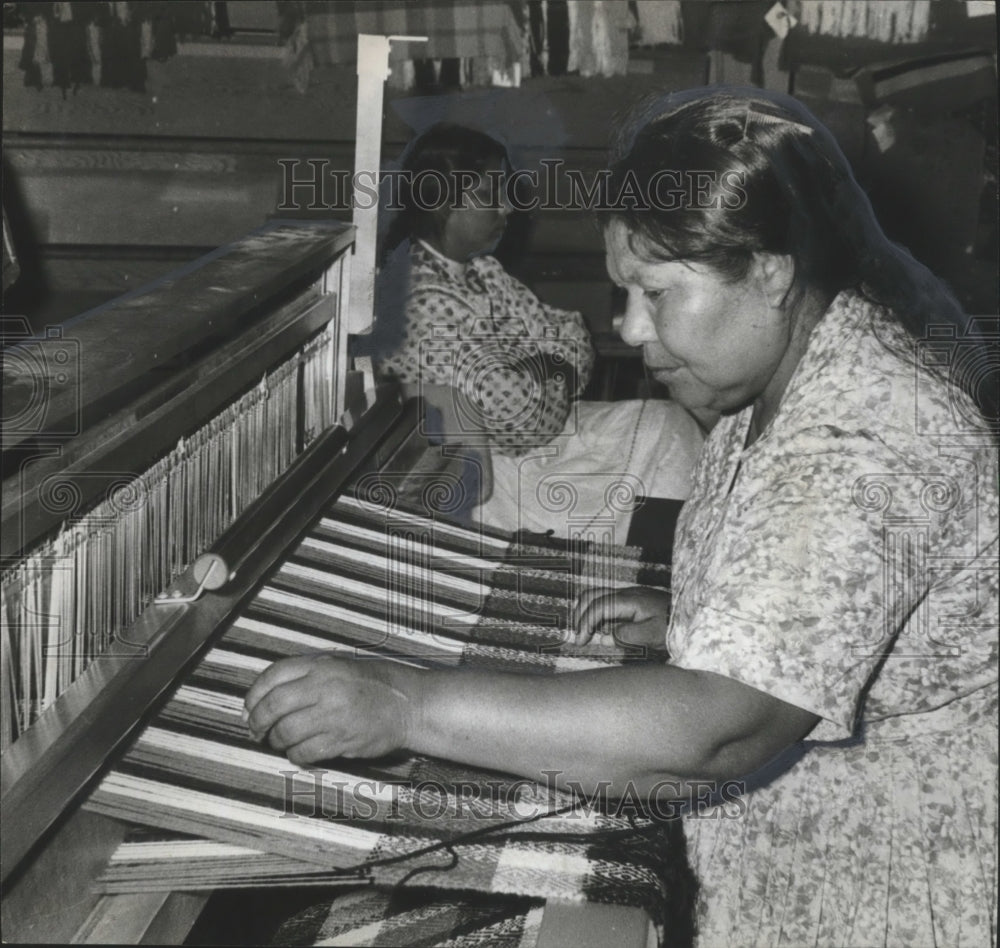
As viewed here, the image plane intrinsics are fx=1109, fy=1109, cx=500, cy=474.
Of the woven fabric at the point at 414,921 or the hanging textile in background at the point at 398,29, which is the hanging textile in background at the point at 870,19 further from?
the woven fabric at the point at 414,921

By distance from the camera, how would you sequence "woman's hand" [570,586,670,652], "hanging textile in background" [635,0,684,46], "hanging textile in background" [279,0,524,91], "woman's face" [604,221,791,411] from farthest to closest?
1. "hanging textile in background" [635,0,684,46]
2. "hanging textile in background" [279,0,524,91]
3. "woman's hand" [570,586,670,652]
4. "woman's face" [604,221,791,411]

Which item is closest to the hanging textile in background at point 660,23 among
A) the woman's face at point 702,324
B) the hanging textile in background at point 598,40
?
the hanging textile in background at point 598,40

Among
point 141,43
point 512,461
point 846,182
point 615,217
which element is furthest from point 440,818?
point 141,43

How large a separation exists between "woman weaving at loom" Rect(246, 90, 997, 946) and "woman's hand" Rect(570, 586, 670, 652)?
0.26 m

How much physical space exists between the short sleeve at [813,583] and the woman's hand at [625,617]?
53cm

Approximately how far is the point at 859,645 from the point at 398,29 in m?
3.51

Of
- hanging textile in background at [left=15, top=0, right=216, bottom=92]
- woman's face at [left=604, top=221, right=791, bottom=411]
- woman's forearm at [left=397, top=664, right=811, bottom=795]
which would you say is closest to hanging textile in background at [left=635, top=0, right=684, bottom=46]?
hanging textile in background at [left=15, top=0, right=216, bottom=92]

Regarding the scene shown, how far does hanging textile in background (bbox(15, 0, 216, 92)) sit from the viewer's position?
4.03 meters

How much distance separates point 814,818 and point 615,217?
71 cm

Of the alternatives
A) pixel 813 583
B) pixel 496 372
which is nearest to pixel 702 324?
pixel 813 583

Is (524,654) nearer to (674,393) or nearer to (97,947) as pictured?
(674,393)

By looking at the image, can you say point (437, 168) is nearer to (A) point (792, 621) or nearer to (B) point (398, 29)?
(B) point (398, 29)

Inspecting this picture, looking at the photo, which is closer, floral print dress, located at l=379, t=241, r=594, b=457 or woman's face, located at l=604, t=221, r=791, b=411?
woman's face, located at l=604, t=221, r=791, b=411

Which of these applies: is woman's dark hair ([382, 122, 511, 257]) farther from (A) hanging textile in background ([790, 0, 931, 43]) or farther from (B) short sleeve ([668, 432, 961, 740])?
(B) short sleeve ([668, 432, 961, 740])
